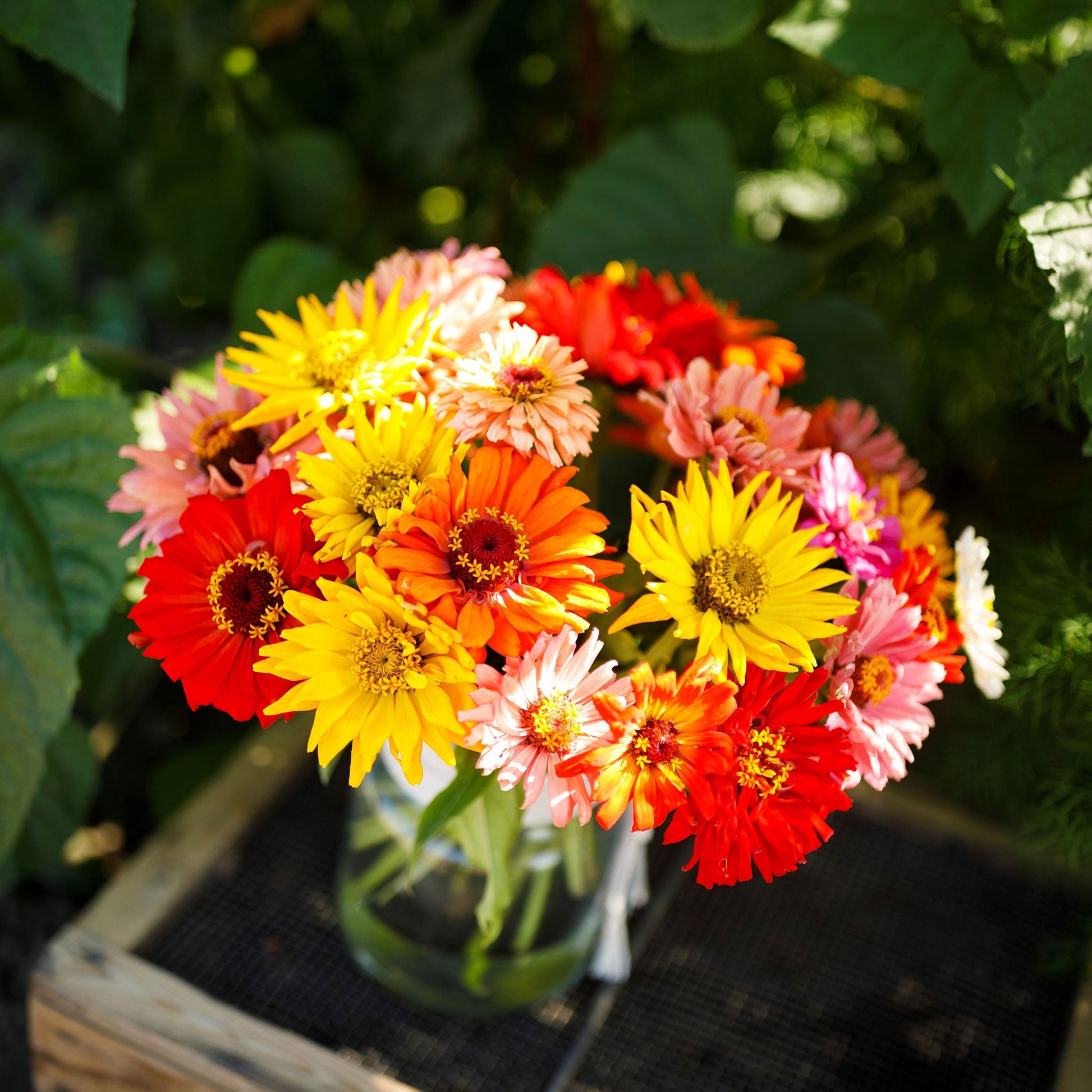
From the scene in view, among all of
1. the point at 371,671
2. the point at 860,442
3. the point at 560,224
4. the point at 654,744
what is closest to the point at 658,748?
the point at 654,744

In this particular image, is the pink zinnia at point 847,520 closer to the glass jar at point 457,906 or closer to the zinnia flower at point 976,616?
the zinnia flower at point 976,616

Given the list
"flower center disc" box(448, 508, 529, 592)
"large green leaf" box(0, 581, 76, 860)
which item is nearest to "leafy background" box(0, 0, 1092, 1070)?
"large green leaf" box(0, 581, 76, 860)

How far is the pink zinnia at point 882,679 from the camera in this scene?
14.1 inches

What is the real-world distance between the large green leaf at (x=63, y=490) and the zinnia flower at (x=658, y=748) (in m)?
0.31

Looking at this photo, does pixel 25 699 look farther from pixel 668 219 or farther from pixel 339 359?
pixel 668 219

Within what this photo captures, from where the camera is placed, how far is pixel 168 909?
1.93 ft

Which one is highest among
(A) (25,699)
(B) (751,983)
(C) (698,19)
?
(C) (698,19)

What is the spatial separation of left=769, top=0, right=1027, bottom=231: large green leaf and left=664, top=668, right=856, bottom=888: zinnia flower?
11.8 inches

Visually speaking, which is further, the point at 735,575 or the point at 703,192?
the point at 703,192

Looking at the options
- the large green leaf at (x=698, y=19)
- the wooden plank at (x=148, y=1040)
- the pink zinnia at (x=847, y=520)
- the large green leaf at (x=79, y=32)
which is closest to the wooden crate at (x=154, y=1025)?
the wooden plank at (x=148, y=1040)

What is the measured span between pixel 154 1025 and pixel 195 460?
31 centimetres

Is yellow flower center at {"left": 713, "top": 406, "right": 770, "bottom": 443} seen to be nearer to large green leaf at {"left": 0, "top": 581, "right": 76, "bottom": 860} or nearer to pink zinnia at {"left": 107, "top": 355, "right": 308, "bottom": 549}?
pink zinnia at {"left": 107, "top": 355, "right": 308, "bottom": 549}

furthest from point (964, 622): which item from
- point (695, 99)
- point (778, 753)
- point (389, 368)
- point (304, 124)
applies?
point (304, 124)

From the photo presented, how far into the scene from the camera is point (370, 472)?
354 mm
